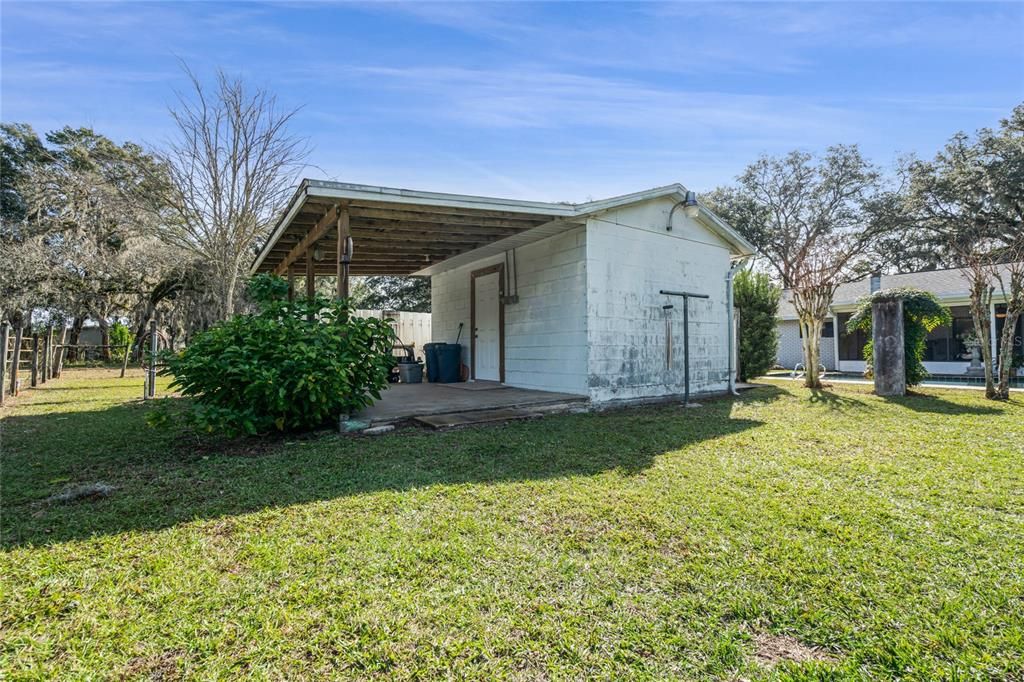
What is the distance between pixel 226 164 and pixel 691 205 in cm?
1073

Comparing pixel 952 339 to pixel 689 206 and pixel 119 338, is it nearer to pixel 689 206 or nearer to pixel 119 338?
pixel 689 206

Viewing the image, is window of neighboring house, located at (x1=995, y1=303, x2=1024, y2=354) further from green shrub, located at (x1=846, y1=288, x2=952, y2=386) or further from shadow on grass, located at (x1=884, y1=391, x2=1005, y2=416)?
→ shadow on grass, located at (x1=884, y1=391, x2=1005, y2=416)

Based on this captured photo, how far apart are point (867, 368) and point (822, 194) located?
1159cm

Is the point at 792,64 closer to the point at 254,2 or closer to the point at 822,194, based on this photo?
the point at 254,2

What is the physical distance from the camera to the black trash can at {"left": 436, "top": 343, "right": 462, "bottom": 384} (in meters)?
9.80

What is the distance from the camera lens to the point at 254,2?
6.02m

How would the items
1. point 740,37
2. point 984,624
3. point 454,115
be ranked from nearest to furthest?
point 984,624 → point 740,37 → point 454,115

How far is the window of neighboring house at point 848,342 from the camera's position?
15.1 metres

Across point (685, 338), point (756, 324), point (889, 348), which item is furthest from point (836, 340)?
point (685, 338)

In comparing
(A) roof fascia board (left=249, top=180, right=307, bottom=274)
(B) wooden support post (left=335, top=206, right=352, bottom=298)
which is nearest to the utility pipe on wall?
(B) wooden support post (left=335, top=206, right=352, bottom=298)

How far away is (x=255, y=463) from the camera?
13.5ft

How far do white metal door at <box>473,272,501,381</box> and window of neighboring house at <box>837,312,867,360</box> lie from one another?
12219 mm

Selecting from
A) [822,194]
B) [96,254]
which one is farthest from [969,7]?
[96,254]

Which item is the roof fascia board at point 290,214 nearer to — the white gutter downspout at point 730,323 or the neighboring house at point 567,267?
the neighboring house at point 567,267
